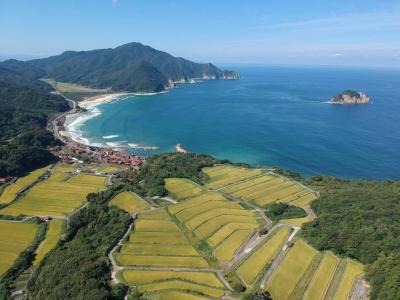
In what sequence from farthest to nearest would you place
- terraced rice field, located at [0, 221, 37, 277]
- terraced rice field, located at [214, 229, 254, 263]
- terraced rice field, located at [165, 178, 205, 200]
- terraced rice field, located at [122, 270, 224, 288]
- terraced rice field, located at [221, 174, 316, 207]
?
1. terraced rice field, located at [165, 178, 205, 200]
2. terraced rice field, located at [221, 174, 316, 207]
3. terraced rice field, located at [0, 221, 37, 277]
4. terraced rice field, located at [214, 229, 254, 263]
5. terraced rice field, located at [122, 270, 224, 288]

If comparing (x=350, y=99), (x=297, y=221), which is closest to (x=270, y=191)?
(x=297, y=221)

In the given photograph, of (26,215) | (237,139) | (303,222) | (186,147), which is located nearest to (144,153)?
(186,147)

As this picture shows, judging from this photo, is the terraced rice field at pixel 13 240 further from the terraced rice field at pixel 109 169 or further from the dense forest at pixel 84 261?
the terraced rice field at pixel 109 169

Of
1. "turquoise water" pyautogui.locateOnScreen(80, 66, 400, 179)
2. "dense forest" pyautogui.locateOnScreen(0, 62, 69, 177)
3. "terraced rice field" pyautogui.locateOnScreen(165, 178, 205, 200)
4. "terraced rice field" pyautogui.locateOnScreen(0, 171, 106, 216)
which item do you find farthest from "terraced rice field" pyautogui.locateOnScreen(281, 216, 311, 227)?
"dense forest" pyautogui.locateOnScreen(0, 62, 69, 177)

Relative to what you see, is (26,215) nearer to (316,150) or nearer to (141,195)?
(141,195)

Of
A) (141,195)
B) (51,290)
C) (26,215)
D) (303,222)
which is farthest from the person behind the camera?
(141,195)

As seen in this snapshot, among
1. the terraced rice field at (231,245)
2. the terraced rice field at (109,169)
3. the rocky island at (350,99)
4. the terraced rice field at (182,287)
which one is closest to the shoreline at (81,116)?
the terraced rice field at (109,169)

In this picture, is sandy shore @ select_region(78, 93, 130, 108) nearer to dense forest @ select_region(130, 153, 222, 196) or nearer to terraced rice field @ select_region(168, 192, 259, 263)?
dense forest @ select_region(130, 153, 222, 196)
